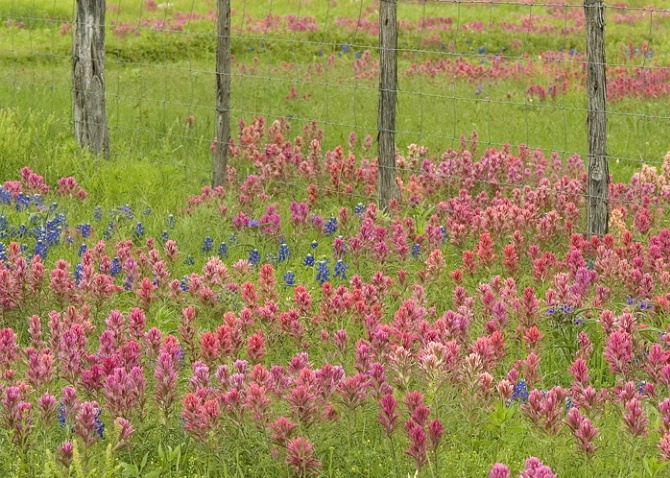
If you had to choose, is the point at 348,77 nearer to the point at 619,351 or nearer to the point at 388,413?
the point at 619,351

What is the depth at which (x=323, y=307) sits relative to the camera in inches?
231

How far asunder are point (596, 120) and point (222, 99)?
12.3 ft

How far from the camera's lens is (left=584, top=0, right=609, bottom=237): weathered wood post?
8.17m

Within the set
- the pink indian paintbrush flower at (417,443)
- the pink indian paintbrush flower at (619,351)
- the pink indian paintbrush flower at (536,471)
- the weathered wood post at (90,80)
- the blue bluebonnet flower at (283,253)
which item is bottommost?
the blue bluebonnet flower at (283,253)

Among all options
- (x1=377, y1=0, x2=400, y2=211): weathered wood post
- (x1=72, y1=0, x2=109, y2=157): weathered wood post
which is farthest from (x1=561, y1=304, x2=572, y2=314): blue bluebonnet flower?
(x1=72, y1=0, x2=109, y2=157): weathered wood post

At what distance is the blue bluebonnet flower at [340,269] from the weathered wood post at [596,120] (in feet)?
7.28

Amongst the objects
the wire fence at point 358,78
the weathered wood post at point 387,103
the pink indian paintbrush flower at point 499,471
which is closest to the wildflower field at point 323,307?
the pink indian paintbrush flower at point 499,471

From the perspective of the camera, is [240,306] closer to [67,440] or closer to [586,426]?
[67,440]

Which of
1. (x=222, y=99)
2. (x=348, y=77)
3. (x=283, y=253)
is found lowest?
(x=283, y=253)

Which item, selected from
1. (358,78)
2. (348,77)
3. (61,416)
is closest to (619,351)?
(61,416)

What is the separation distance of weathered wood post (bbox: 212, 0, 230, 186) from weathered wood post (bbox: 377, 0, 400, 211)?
1615 mm

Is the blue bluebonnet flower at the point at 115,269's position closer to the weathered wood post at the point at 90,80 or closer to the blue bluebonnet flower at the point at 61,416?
the blue bluebonnet flower at the point at 61,416

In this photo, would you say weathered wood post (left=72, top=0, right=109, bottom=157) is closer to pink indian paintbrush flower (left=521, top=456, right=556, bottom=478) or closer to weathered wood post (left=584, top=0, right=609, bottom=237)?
weathered wood post (left=584, top=0, right=609, bottom=237)

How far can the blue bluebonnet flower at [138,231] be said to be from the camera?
321 inches
